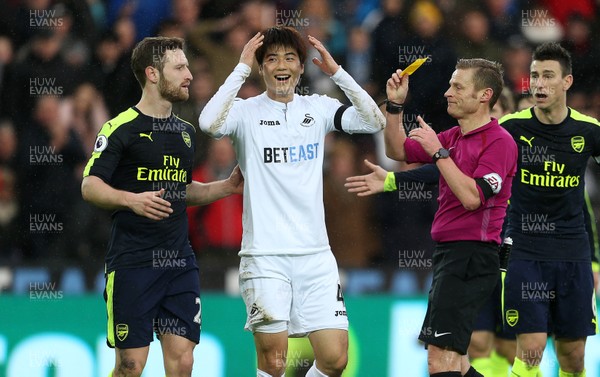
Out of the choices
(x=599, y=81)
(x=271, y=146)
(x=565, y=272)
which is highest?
(x=599, y=81)

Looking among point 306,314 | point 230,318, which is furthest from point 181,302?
point 230,318

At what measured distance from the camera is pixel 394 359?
8.82 metres

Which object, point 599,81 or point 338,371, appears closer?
point 338,371

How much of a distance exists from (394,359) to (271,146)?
2619 mm

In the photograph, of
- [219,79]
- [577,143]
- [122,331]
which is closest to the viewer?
[122,331]

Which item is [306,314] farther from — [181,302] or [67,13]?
[67,13]

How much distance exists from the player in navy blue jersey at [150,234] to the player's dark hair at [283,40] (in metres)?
0.52

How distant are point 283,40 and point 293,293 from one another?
1435mm

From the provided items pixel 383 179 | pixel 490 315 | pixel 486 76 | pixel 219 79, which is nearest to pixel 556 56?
pixel 486 76

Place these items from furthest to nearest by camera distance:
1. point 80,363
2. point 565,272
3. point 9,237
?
point 9,237 < point 80,363 < point 565,272

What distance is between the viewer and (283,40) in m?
6.86

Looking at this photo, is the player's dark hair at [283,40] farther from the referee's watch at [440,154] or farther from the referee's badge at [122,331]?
the referee's badge at [122,331]

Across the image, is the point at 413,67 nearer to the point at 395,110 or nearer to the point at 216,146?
the point at 395,110

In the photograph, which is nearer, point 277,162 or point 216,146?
point 277,162
